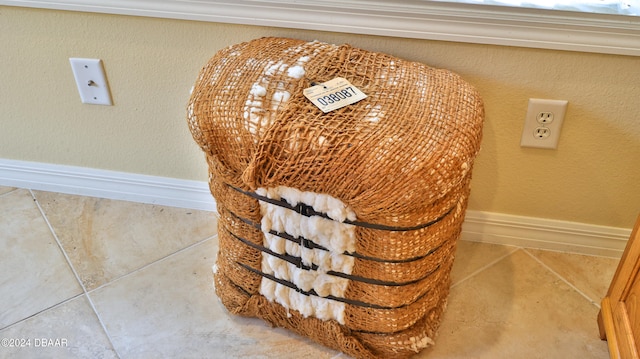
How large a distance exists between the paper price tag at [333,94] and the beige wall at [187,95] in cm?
22

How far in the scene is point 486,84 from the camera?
1.03 meters

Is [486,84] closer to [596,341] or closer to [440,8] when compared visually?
[440,8]

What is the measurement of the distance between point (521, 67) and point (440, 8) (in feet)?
0.62

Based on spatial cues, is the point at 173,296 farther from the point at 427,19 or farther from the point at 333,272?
the point at 427,19

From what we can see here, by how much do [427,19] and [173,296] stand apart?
0.71 meters

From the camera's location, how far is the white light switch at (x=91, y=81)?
46.0 inches

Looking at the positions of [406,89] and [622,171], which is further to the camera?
[622,171]

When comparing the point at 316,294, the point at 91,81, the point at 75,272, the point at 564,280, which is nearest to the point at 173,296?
the point at 75,272

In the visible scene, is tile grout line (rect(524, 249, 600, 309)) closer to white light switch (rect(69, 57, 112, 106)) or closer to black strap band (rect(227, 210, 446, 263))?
black strap band (rect(227, 210, 446, 263))

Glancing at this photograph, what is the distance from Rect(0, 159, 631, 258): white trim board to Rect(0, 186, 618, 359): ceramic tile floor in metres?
0.02

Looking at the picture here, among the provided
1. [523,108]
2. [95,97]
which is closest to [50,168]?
[95,97]

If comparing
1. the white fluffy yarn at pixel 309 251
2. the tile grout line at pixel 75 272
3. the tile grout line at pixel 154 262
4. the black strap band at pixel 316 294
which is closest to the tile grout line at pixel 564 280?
the black strap band at pixel 316 294

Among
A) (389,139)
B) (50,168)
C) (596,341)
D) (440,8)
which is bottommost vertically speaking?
(596,341)

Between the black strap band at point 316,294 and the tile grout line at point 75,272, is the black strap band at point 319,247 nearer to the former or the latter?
the black strap band at point 316,294
